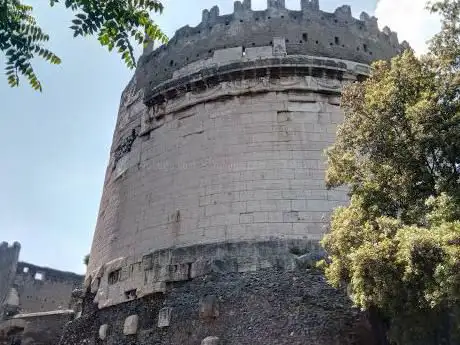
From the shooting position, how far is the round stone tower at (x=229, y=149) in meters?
11.7

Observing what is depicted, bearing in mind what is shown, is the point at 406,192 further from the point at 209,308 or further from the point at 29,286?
the point at 29,286

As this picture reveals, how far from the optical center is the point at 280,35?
14.7 metres

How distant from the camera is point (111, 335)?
39.8ft

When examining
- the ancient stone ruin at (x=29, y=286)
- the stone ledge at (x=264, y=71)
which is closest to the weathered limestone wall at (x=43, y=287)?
the ancient stone ruin at (x=29, y=286)

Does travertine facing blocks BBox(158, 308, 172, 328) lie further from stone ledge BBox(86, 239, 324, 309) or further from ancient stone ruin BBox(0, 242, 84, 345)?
ancient stone ruin BBox(0, 242, 84, 345)

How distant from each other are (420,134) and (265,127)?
5.37m

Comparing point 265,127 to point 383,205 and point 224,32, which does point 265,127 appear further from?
point 383,205

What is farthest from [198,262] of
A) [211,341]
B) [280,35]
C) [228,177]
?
[280,35]

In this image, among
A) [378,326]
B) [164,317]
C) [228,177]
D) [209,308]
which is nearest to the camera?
[378,326]

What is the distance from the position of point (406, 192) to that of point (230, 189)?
4876 millimetres

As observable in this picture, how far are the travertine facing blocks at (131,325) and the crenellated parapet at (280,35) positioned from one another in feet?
23.5

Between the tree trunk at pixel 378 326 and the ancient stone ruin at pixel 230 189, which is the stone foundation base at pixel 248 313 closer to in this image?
the ancient stone ruin at pixel 230 189

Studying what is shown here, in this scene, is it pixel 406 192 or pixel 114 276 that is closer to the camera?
pixel 406 192

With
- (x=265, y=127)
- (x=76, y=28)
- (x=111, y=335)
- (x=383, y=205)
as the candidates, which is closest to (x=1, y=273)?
(x=111, y=335)
